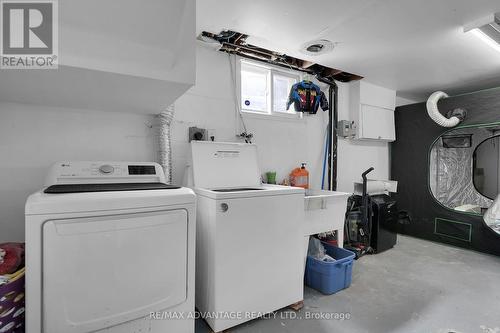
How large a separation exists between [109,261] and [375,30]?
2.59 meters

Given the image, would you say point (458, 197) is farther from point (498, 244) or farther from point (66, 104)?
point (66, 104)

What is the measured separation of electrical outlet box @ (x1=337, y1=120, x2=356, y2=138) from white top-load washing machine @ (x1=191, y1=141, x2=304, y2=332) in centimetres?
184

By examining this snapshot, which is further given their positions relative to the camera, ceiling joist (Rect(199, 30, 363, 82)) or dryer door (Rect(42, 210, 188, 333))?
ceiling joist (Rect(199, 30, 363, 82))

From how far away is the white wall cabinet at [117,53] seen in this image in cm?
115

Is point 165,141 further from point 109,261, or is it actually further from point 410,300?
point 410,300

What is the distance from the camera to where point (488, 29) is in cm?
209

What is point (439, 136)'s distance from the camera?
11.8ft

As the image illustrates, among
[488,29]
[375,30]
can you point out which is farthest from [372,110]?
[375,30]

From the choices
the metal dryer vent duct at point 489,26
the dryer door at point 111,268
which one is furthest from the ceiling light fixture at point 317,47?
the dryer door at point 111,268

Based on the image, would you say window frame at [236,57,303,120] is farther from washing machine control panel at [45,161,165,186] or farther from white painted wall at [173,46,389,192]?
washing machine control panel at [45,161,165,186]

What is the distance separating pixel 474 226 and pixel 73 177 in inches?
178

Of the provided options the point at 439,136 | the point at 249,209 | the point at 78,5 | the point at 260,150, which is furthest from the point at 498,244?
the point at 78,5

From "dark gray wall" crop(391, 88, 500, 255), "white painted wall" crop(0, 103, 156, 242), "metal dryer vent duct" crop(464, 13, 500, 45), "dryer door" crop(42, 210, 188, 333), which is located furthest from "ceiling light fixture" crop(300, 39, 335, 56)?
"dark gray wall" crop(391, 88, 500, 255)

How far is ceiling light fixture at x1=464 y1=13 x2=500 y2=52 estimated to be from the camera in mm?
1929
